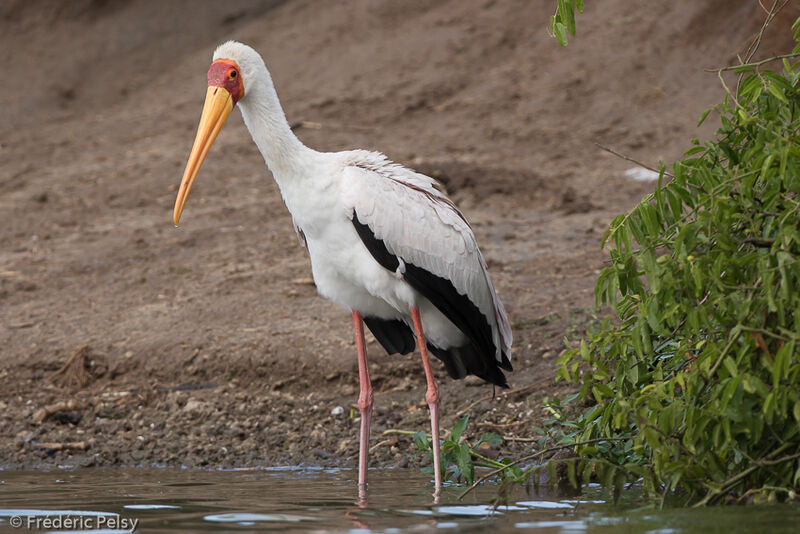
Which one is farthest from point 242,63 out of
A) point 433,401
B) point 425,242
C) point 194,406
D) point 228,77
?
point 194,406

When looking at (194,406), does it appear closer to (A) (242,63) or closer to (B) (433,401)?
(B) (433,401)

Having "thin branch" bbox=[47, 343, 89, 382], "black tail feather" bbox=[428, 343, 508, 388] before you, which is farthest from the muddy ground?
"black tail feather" bbox=[428, 343, 508, 388]

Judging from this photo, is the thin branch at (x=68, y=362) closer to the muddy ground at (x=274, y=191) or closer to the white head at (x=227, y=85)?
the muddy ground at (x=274, y=191)

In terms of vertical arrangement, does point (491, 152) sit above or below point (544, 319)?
above

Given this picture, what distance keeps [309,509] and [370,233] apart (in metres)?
1.29

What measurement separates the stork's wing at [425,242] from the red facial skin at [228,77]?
648 mm

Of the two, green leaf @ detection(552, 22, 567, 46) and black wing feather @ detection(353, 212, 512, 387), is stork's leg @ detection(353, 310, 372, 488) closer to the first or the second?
black wing feather @ detection(353, 212, 512, 387)

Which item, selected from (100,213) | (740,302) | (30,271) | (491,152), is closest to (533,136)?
(491,152)

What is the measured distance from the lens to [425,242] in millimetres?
5121

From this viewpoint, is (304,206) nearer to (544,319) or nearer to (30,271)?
(544,319)

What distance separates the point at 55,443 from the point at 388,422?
6.07 feet

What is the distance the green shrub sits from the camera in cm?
351

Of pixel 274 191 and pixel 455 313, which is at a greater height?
pixel 274 191

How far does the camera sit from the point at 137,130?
1270cm
